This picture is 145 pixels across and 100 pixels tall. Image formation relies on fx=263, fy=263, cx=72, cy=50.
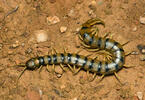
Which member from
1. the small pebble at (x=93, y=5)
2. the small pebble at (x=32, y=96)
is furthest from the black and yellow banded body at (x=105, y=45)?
the small pebble at (x=32, y=96)

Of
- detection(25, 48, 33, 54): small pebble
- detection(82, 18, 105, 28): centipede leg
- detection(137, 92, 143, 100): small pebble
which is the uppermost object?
detection(82, 18, 105, 28): centipede leg

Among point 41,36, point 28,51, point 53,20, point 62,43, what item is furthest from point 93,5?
point 28,51

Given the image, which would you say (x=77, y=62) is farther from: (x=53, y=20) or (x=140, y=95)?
(x=140, y=95)

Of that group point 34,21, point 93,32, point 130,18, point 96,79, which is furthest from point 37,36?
point 130,18

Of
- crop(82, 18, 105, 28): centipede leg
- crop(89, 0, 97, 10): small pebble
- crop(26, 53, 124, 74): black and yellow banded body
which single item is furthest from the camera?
crop(89, 0, 97, 10): small pebble

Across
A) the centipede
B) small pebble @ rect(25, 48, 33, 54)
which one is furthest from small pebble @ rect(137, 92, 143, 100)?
small pebble @ rect(25, 48, 33, 54)

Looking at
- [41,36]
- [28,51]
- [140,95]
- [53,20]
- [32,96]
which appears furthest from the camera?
[53,20]

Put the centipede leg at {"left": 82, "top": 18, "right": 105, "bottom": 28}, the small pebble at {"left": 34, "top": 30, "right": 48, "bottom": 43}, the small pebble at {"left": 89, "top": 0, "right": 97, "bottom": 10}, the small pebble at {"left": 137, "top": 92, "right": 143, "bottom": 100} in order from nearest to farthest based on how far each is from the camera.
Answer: the small pebble at {"left": 137, "top": 92, "right": 143, "bottom": 100} → the centipede leg at {"left": 82, "top": 18, "right": 105, "bottom": 28} → the small pebble at {"left": 34, "top": 30, "right": 48, "bottom": 43} → the small pebble at {"left": 89, "top": 0, "right": 97, "bottom": 10}

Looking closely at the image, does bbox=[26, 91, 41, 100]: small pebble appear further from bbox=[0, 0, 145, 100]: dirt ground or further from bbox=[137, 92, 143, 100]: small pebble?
bbox=[137, 92, 143, 100]: small pebble
